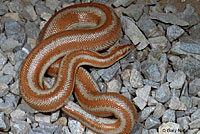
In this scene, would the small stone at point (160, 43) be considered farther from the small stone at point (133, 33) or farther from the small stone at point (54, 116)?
the small stone at point (54, 116)

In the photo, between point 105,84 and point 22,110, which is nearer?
point 22,110

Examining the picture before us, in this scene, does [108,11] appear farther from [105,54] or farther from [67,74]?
[67,74]

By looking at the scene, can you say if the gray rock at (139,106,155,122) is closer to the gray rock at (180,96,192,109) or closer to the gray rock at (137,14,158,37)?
the gray rock at (180,96,192,109)

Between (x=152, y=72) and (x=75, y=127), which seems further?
(x=152, y=72)

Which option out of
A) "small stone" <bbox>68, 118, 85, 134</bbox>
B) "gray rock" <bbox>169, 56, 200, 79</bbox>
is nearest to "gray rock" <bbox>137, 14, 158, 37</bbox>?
"gray rock" <bbox>169, 56, 200, 79</bbox>

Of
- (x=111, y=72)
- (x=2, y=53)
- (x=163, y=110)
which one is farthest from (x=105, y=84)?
(x=2, y=53)

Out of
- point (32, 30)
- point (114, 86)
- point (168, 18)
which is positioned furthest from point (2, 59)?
point (168, 18)

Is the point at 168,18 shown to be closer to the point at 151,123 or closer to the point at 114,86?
the point at 114,86
